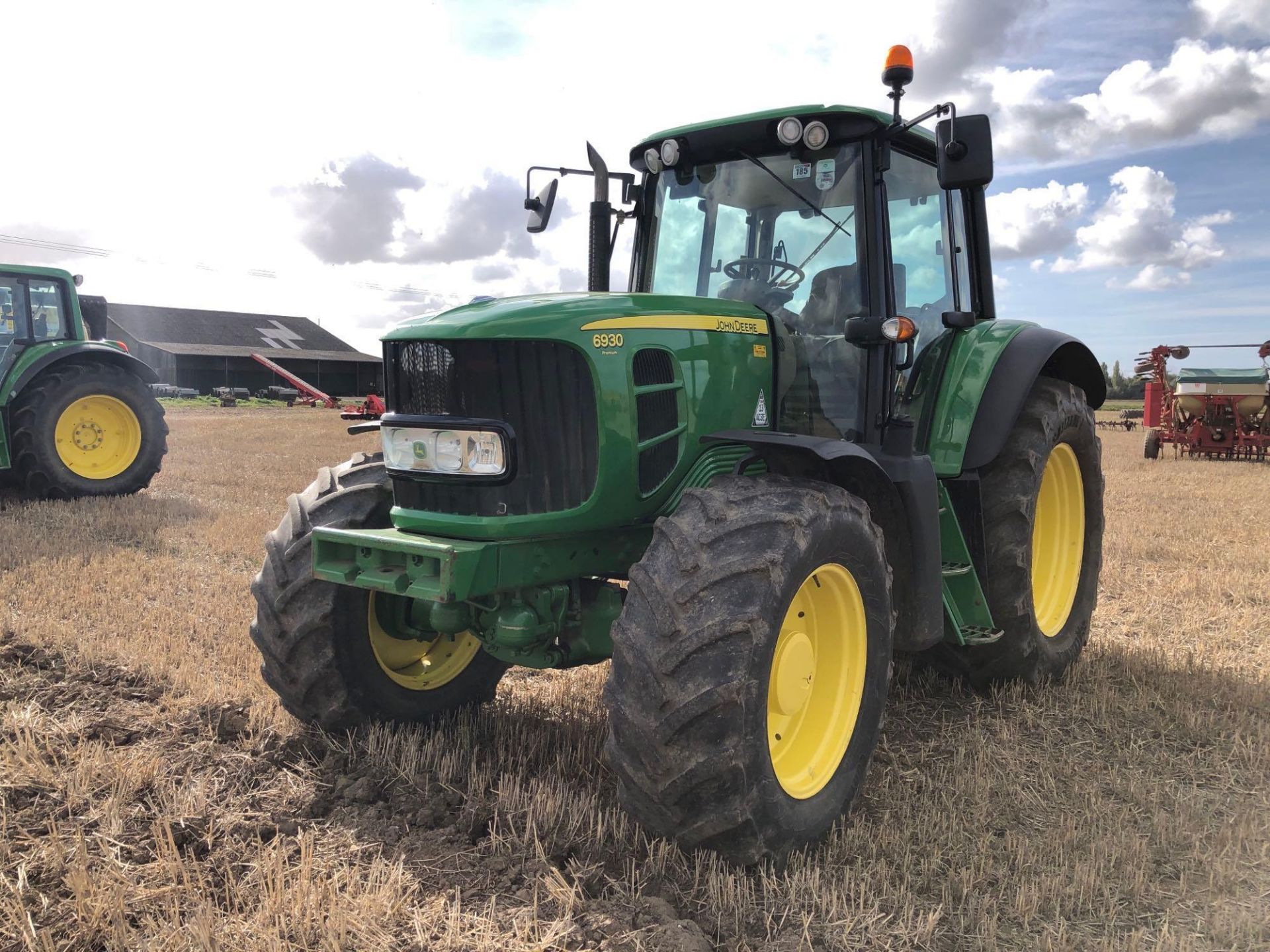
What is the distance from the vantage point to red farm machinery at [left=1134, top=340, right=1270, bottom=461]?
1681 cm

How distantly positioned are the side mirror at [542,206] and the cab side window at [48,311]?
783 cm

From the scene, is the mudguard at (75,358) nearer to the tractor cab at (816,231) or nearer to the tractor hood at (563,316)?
the tractor cab at (816,231)

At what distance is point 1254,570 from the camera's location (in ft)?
23.9

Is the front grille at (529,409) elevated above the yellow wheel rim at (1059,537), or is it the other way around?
the front grille at (529,409)

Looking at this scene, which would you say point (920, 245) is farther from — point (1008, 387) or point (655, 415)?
point (655, 415)

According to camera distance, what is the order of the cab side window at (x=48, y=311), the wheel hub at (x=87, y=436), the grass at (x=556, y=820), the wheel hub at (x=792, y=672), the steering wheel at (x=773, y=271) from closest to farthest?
the grass at (x=556, y=820) → the wheel hub at (x=792, y=672) → the steering wheel at (x=773, y=271) → the cab side window at (x=48, y=311) → the wheel hub at (x=87, y=436)

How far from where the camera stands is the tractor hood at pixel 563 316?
10.3ft

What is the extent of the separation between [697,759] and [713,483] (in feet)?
2.91

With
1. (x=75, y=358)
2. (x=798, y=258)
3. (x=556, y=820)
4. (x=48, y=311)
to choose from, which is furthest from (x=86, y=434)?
(x=556, y=820)

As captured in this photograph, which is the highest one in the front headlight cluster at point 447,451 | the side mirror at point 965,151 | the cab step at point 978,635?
the side mirror at point 965,151

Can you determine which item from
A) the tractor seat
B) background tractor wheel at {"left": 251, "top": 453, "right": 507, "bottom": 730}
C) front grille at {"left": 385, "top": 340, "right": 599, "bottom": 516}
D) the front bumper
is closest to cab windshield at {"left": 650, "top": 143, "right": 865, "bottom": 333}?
the tractor seat

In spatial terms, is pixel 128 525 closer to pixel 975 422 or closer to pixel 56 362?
pixel 56 362

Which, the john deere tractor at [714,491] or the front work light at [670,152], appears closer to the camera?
the john deere tractor at [714,491]

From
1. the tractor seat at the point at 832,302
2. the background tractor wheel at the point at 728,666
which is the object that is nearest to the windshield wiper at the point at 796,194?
the tractor seat at the point at 832,302
